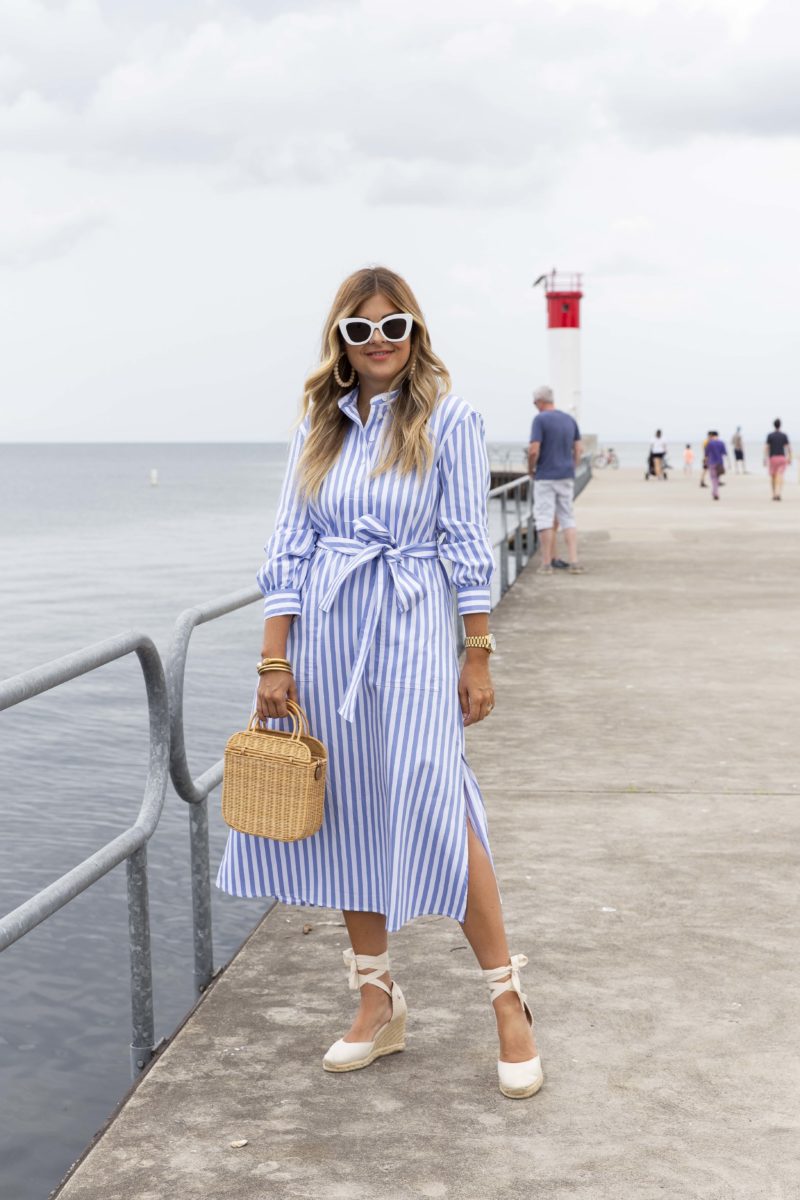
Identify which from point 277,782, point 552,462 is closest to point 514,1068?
point 277,782

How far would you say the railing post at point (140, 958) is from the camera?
338 centimetres

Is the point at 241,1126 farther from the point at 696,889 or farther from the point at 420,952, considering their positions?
the point at 696,889

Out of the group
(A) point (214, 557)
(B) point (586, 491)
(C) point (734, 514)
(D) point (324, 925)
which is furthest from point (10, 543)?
(D) point (324, 925)

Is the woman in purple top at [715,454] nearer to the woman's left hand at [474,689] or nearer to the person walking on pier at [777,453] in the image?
the person walking on pier at [777,453]

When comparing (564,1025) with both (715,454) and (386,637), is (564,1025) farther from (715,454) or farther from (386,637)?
(715,454)

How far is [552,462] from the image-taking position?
13.1 meters

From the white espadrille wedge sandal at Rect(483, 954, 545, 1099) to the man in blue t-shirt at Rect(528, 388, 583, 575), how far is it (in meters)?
10.1

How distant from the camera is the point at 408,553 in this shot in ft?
10.1

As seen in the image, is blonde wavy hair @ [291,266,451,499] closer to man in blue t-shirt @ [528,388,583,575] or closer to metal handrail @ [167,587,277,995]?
metal handrail @ [167,587,277,995]

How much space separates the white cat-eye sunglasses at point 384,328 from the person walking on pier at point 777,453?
23.9m

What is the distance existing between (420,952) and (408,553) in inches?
57.8

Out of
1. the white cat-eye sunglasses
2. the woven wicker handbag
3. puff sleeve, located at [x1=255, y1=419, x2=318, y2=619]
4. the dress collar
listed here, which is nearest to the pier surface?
the woven wicker handbag

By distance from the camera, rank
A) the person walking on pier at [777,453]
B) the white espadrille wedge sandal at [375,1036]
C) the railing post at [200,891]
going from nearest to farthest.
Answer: the white espadrille wedge sandal at [375,1036] < the railing post at [200,891] < the person walking on pier at [777,453]

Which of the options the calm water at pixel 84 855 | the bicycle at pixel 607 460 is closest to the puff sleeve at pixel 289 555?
the calm water at pixel 84 855
